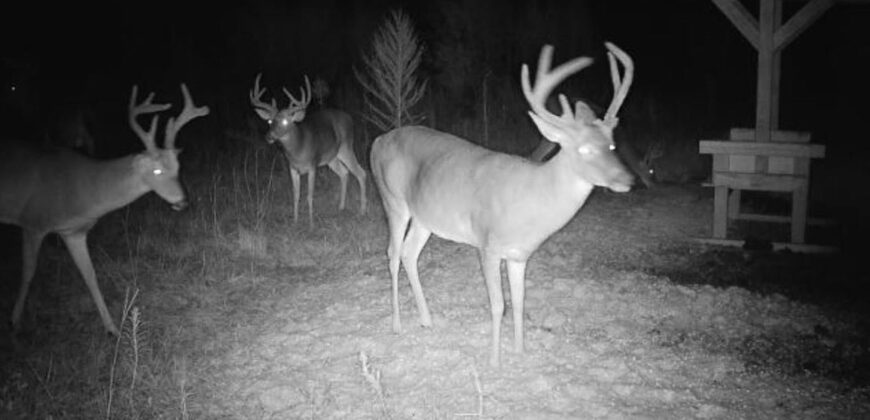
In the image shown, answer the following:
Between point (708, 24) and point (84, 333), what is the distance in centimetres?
1762

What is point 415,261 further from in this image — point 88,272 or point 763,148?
point 763,148

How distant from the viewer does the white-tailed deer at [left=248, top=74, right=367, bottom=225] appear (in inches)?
396

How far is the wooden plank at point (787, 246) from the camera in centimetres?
757

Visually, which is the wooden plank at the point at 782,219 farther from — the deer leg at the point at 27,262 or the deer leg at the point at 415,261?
the deer leg at the point at 27,262

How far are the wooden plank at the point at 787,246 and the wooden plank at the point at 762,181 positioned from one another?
56cm

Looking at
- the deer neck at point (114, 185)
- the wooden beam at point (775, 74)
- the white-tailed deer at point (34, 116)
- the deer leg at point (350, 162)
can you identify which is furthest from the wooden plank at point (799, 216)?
the white-tailed deer at point (34, 116)

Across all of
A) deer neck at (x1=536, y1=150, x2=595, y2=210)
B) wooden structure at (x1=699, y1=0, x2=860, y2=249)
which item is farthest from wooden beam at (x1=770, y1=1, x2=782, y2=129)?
deer neck at (x1=536, y1=150, x2=595, y2=210)

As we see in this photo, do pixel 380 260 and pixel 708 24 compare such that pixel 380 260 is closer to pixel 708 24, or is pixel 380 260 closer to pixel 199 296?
pixel 199 296

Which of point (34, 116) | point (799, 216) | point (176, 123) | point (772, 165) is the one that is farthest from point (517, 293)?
point (34, 116)

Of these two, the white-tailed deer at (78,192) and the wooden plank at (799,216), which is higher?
the white-tailed deer at (78,192)

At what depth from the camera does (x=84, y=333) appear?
5.77m

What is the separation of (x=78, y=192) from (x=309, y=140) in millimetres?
4587

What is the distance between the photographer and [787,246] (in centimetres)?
772

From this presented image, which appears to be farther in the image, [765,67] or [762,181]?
[765,67]
